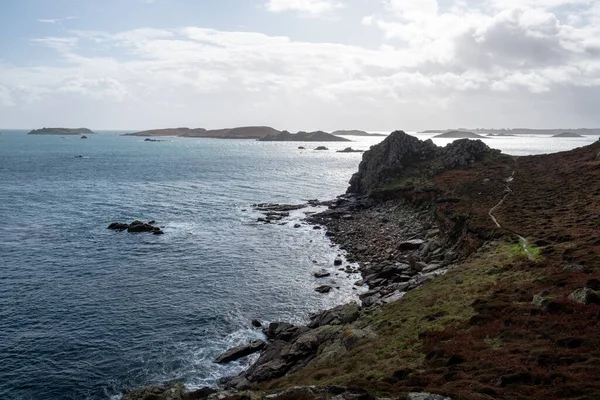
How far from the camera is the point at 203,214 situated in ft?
321

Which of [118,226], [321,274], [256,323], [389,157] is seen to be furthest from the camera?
[389,157]

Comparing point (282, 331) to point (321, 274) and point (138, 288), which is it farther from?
point (138, 288)

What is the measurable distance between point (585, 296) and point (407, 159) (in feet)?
301

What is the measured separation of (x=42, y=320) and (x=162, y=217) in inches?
2003

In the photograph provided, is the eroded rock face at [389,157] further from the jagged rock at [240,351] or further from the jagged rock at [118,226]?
the jagged rock at [240,351]

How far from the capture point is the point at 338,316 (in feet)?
136

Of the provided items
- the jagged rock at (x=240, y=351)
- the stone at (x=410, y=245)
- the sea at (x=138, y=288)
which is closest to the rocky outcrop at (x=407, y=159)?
the sea at (x=138, y=288)

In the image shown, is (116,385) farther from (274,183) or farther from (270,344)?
(274,183)

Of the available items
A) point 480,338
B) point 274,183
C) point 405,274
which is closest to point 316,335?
point 480,338

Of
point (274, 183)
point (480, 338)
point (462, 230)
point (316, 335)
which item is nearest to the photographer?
point (480, 338)

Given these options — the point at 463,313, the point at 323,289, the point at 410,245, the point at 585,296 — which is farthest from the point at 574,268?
the point at 410,245

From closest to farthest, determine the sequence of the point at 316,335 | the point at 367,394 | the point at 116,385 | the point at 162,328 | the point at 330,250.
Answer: the point at 367,394
the point at 116,385
the point at 316,335
the point at 162,328
the point at 330,250

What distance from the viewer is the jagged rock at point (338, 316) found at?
40.4m

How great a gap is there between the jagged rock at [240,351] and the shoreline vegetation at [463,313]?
25.8 inches
